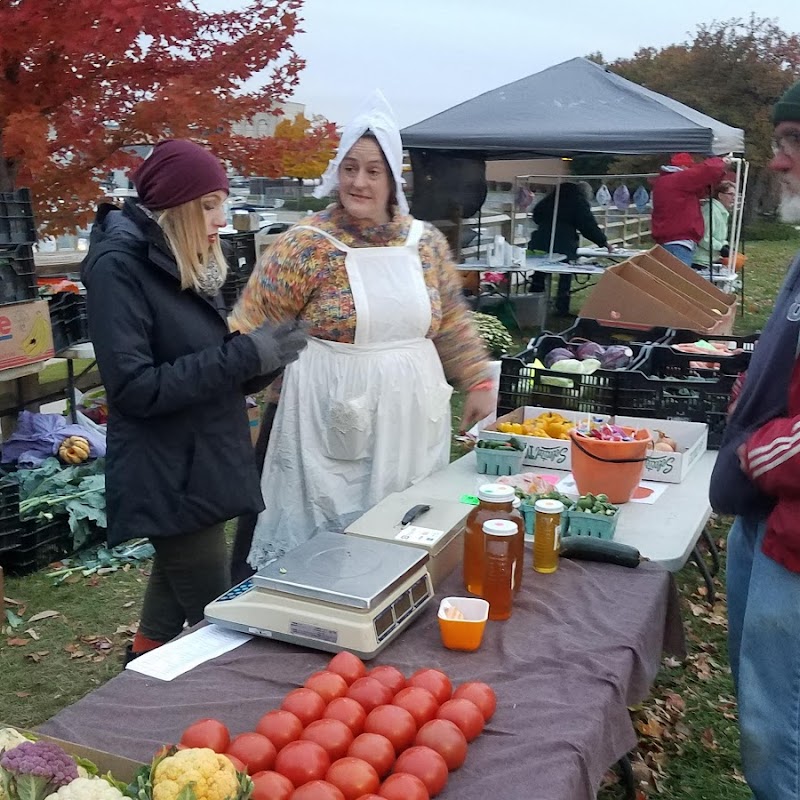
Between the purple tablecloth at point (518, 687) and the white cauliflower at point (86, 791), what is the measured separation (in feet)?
0.90

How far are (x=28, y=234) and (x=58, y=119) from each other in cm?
67

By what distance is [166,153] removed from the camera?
7.01 ft

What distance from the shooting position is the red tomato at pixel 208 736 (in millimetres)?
1310

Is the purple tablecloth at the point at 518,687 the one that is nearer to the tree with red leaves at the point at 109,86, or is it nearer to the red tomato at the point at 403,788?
the red tomato at the point at 403,788

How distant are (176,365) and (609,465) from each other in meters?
1.30

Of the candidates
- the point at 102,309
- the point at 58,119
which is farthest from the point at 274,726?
the point at 58,119

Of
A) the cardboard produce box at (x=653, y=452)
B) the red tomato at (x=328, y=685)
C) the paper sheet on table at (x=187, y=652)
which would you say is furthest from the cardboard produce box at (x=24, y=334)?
the red tomato at (x=328, y=685)

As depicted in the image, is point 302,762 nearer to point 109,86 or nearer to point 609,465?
point 609,465

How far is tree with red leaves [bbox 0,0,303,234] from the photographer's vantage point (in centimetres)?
407

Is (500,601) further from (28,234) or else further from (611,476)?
(28,234)

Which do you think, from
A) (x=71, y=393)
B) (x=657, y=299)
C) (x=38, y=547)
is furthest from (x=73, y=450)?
(x=657, y=299)

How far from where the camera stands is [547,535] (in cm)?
209

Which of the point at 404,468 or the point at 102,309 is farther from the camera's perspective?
the point at 404,468

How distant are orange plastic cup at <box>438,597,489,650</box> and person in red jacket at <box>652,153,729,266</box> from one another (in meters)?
7.53
